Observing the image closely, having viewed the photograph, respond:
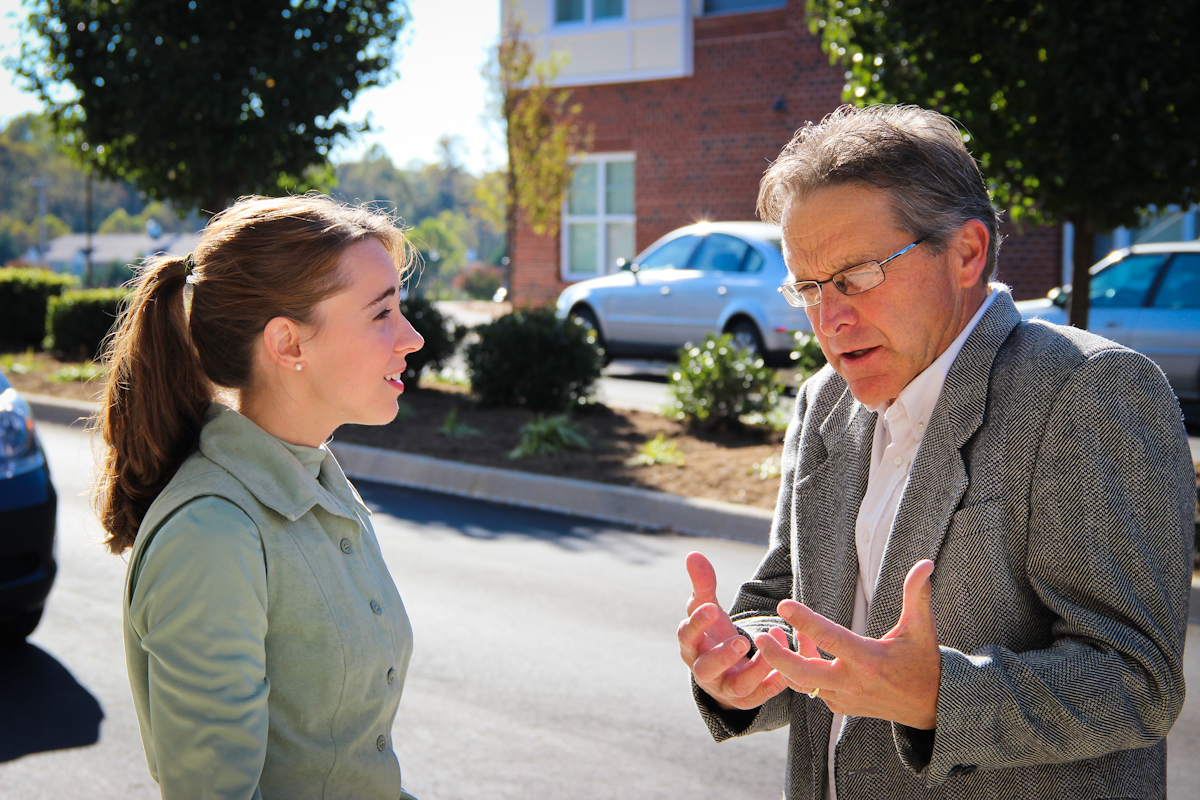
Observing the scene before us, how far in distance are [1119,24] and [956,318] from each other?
5372 millimetres

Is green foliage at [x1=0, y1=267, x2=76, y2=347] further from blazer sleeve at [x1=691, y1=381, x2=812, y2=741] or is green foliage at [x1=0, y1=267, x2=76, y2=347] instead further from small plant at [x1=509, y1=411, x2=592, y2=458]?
blazer sleeve at [x1=691, y1=381, x2=812, y2=741]

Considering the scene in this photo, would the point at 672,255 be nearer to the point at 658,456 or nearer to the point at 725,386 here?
the point at 725,386

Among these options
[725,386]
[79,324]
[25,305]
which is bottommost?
[725,386]

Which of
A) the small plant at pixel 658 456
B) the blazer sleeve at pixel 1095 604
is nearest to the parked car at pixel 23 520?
the blazer sleeve at pixel 1095 604

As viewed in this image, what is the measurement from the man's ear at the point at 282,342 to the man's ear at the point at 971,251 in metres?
1.25

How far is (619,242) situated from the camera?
20.9 metres

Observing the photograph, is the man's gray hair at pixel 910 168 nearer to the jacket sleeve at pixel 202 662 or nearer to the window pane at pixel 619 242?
the jacket sleeve at pixel 202 662

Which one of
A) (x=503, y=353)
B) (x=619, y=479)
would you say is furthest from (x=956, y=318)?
(x=503, y=353)

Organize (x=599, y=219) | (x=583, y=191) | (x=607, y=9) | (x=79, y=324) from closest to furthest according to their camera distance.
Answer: (x=79, y=324), (x=607, y=9), (x=599, y=219), (x=583, y=191)

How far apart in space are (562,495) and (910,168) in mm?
6249

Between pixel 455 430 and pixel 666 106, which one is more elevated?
pixel 666 106

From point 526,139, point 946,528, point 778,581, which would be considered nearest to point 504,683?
point 778,581

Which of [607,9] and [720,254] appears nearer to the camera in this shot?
[720,254]

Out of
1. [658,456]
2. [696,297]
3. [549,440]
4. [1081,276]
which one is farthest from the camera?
[696,297]
